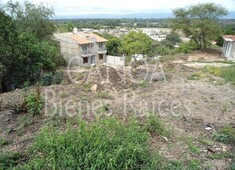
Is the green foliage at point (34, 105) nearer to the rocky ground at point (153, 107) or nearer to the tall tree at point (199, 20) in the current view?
the rocky ground at point (153, 107)

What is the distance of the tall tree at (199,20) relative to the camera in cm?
1557

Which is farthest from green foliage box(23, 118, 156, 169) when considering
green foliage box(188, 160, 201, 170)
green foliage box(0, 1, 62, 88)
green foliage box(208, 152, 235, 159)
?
green foliage box(0, 1, 62, 88)

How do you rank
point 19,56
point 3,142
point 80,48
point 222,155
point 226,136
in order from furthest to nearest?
point 80,48 → point 19,56 → point 226,136 → point 3,142 → point 222,155

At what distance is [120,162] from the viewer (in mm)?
3188

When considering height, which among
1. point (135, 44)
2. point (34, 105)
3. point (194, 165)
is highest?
point (34, 105)

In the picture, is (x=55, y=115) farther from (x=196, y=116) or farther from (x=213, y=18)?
(x=213, y=18)

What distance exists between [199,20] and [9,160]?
49.4ft

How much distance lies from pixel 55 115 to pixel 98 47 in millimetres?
18379

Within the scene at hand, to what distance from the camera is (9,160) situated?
3.49 meters

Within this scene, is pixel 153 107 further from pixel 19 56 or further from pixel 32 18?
pixel 32 18

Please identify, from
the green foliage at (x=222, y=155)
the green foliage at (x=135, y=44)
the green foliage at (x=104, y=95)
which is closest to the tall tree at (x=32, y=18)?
the green foliage at (x=135, y=44)

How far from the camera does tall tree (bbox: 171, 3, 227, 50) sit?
1557cm

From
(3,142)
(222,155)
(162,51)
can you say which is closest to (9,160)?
(3,142)

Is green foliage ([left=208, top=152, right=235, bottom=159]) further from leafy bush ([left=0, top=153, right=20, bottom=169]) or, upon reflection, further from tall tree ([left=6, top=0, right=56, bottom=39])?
tall tree ([left=6, top=0, right=56, bottom=39])
